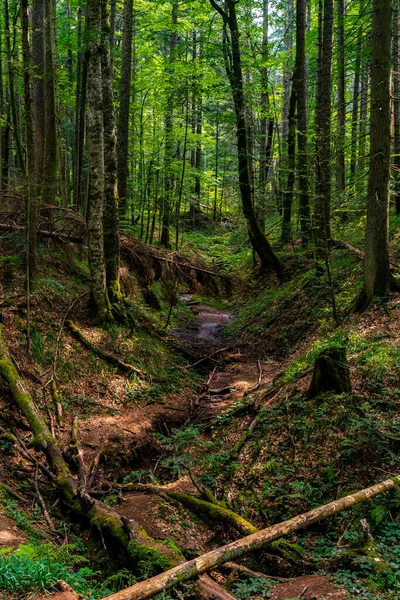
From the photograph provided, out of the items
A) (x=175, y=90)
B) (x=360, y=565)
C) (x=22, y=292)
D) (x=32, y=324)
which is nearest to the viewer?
(x=360, y=565)

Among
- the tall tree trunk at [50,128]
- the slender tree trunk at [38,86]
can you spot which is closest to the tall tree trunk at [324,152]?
the tall tree trunk at [50,128]

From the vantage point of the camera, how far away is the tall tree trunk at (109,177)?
956cm

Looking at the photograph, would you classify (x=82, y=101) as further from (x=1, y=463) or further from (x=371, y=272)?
(x=1, y=463)

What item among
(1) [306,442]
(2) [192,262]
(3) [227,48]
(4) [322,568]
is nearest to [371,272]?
(1) [306,442]

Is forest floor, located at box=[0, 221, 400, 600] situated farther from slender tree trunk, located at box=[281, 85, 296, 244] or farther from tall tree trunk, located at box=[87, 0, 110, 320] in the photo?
slender tree trunk, located at box=[281, 85, 296, 244]

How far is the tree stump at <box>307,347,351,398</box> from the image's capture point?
21.3ft

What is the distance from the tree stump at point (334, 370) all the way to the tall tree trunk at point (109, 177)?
5394 mm

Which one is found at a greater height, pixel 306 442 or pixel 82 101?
pixel 82 101

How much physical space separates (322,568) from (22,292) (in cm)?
716

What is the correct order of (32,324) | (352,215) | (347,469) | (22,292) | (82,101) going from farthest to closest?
(352,215) → (82,101) → (22,292) → (32,324) → (347,469)

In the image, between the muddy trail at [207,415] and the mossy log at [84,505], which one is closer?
the muddy trail at [207,415]

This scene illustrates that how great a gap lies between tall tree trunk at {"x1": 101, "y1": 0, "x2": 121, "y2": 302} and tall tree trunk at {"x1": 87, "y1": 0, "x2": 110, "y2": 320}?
23.0 inches

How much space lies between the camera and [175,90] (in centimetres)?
1827

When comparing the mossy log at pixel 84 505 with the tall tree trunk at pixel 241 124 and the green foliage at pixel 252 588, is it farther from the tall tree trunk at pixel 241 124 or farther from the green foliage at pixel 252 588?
the tall tree trunk at pixel 241 124
